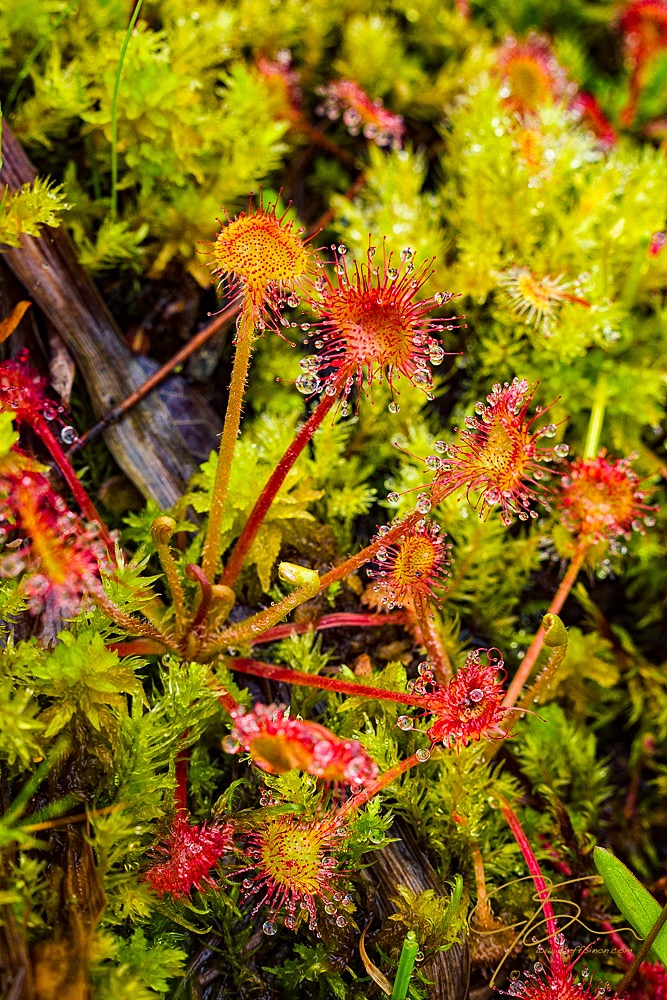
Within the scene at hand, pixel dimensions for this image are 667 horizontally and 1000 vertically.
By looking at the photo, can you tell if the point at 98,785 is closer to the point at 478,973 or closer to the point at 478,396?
the point at 478,973

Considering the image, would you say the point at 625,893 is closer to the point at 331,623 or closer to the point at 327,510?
the point at 331,623

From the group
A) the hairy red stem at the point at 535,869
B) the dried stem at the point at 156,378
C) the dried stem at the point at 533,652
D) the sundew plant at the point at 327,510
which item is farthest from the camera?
the dried stem at the point at 156,378

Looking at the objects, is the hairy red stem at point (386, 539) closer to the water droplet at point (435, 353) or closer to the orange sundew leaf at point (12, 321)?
the water droplet at point (435, 353)

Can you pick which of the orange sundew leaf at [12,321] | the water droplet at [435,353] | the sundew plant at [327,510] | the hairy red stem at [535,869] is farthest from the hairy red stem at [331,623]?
the orange sundew leaf at [12,321]

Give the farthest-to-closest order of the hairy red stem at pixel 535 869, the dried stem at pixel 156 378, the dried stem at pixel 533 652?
the dried stem at pixel 156 378, the dried stem at pixel 533 652, the hairy red stem at pixel 535 869

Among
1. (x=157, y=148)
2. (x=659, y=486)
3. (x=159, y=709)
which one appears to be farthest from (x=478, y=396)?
(x=159, y=709)

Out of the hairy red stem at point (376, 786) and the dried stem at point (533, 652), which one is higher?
the dried stem at point (533, 652)

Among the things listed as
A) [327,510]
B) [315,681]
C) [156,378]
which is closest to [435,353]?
[327,510]
